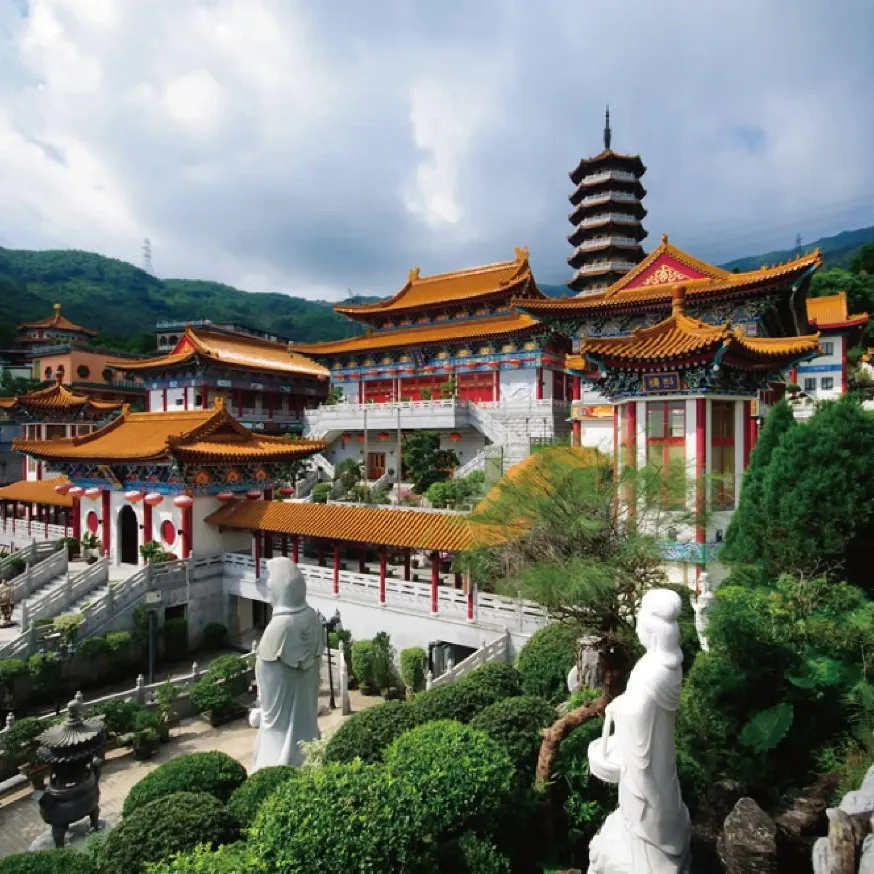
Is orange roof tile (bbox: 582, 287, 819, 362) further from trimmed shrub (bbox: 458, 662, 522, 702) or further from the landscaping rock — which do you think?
the landscaping rock

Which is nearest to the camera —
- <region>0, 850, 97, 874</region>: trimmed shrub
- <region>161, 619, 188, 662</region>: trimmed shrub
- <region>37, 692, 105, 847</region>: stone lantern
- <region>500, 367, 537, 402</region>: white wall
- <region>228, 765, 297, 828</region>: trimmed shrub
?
<region>0, 850, 97, 874</region>: trimmed shrub

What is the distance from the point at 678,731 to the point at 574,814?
1808mm

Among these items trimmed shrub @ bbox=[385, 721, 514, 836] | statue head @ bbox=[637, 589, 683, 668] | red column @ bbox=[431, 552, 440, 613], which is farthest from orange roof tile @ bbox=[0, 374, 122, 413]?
statue head @ bbox=[637, 589, 683, 668]

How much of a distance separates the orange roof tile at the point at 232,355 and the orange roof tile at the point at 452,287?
6.57 meters

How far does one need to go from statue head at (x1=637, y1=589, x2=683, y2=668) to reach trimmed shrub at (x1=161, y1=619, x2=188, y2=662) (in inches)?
619

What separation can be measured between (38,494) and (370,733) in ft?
80.1

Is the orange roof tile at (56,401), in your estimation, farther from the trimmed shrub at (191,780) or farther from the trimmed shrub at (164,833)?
the trimmed shrub at (164,833)

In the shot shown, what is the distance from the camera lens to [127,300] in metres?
113

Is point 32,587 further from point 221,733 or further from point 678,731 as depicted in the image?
point 678,731

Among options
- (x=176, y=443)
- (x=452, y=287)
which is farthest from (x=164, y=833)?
(x=452, y=287)

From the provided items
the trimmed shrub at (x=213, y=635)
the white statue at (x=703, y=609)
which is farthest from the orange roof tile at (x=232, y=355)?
the white statue at (x=703, y=609)

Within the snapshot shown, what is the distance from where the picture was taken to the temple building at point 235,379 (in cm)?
3519

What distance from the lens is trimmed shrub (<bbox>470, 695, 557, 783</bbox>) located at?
7.27 metres

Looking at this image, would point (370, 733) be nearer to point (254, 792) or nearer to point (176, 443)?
point (254, 792)
